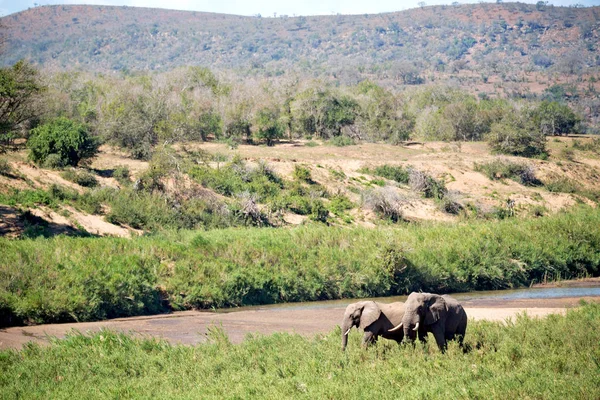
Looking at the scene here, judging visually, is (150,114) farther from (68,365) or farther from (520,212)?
(68,365)

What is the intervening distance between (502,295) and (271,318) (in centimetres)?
1164

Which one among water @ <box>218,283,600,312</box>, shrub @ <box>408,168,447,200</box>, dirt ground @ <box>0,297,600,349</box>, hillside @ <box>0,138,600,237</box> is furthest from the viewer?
shrub @ <box>408,168,447,200</box>

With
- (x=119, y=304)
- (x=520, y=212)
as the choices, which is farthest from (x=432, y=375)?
(x=520, y=212)

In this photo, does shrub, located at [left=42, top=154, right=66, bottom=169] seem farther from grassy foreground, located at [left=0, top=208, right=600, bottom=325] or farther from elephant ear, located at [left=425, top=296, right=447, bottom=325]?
elephant ear, located at [left=425, top=296, right=447, bottom=325]

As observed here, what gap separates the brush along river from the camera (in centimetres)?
2067

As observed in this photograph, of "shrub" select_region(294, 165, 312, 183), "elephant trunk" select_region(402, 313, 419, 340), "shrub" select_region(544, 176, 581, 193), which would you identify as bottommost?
"shrub" select_region(544, 176, 581, 193)

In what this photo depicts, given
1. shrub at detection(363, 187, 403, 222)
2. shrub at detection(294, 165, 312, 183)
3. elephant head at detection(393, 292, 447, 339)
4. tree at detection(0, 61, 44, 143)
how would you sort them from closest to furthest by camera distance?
elephant head at detection(393, 292, 447, 339), tree at detection(0, 61, 44, 143), shrub at detection(363, 187, 403, 222), shrub at detection(294, 165, 312, 183)

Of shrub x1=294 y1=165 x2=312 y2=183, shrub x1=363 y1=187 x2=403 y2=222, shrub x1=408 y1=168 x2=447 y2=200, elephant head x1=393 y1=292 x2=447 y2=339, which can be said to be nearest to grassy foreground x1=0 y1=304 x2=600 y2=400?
elephant head x1=393 y1=292 x2=447 y2=339

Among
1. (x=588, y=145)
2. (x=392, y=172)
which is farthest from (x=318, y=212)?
(x=588, y=145)

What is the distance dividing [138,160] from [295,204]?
12.3m

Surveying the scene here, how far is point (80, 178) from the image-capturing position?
40.5m

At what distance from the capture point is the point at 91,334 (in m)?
18.3

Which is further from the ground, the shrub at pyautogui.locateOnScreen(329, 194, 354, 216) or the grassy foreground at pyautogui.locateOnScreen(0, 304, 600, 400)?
the grassy foreground at pyautogui.locateOnScreen(0, 304, 600, 400)

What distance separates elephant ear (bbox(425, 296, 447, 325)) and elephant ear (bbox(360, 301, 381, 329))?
43.0 inches
